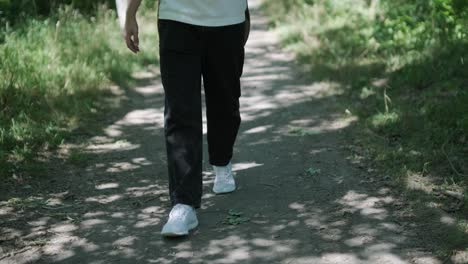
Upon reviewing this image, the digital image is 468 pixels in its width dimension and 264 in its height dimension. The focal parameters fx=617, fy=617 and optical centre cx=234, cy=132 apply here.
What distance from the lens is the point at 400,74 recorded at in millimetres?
6547

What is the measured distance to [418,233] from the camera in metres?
3.53

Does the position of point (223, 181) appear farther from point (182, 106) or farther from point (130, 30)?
point (130, 30)

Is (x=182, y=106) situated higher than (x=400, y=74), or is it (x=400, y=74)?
(x=182, y=106)

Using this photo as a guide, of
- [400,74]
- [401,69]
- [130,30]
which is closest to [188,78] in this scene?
[130,30]

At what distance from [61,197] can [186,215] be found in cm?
122

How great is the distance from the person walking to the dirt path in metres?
0.26

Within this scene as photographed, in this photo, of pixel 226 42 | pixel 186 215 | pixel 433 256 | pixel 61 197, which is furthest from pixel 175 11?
pixel 433 256

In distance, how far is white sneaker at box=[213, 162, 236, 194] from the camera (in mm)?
4395

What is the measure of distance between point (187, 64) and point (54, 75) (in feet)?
11.1

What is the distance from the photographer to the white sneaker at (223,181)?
4.39 meters

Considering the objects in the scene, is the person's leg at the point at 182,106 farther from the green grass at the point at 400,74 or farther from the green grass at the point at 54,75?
the green grass at the point at 54,75

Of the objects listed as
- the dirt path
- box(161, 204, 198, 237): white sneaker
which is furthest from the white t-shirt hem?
the dirt path

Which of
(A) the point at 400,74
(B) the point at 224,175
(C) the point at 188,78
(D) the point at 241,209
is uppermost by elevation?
(C) the point at 188,78

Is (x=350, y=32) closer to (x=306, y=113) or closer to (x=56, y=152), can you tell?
(x=306, y=113)
